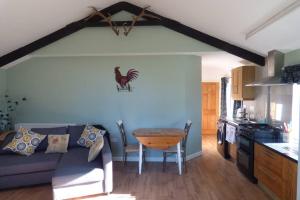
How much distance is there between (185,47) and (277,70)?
1.74 m

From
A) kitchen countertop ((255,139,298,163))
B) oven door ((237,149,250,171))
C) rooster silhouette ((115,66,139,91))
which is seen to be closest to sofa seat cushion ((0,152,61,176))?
rooster silhouette ((115,66,139,91))

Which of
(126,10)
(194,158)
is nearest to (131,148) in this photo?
(194,158)

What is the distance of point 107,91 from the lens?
17.8 feet

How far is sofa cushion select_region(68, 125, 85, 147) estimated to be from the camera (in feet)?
15.6

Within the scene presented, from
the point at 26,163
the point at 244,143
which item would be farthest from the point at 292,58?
the point at 26,163

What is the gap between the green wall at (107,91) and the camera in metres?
5.35

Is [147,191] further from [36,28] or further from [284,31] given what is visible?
[36,28]

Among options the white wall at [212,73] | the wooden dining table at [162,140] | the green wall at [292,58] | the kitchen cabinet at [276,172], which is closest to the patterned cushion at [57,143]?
the wooden dining table at [162,140]

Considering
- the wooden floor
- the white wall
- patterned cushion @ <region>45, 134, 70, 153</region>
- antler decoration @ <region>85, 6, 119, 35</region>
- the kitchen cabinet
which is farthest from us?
the white wall

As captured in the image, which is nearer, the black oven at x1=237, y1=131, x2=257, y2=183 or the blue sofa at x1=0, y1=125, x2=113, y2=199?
the blue sofa at x1=0, y1=125, x2=113, y2=199

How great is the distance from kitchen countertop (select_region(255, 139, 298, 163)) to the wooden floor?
76cm

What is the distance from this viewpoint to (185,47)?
5055 millimetres

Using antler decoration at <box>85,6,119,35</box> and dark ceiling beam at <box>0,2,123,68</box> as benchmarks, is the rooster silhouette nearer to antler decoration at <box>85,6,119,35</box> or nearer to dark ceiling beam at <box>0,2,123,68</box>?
antler decoration at <box>85,6,119,35</box>

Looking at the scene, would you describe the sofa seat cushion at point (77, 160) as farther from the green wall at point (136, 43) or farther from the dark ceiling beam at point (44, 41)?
the dark ceiling beam at point (44, 41)
